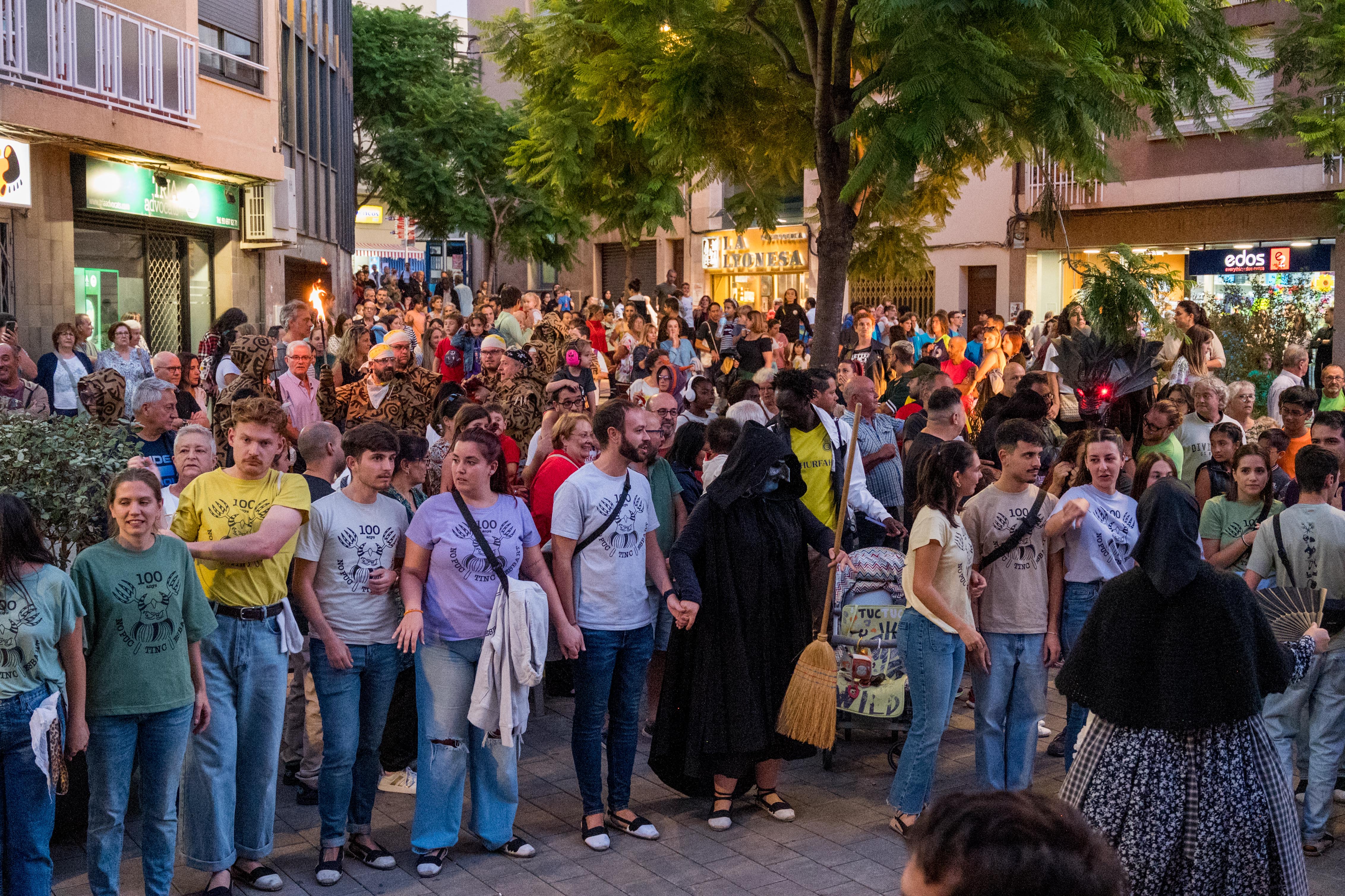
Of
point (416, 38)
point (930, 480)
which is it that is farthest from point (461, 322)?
point (416, 38)

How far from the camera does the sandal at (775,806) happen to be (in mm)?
6277

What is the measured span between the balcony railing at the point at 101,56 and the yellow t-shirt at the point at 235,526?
9.53 meters

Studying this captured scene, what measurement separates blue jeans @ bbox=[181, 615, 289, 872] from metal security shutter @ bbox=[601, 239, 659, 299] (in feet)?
114

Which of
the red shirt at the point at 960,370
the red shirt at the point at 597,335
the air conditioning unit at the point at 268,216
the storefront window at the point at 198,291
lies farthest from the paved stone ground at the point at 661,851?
the air conditioning unit at the point at 268,216

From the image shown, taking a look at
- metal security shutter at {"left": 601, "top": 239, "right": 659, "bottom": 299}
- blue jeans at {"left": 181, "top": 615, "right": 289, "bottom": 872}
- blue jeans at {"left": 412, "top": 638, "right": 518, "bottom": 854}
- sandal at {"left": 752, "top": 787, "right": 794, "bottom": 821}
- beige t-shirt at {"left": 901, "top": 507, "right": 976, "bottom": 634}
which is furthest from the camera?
metal security shutter at {"left": 601, "top": 239, "right": 659, "bottom": 299}

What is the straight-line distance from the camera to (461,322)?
51.7 feet

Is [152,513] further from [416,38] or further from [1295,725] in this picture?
[416,38]

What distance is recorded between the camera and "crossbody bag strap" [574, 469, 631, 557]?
594 centimetres

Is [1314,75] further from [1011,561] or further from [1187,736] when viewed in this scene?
[1187,736]

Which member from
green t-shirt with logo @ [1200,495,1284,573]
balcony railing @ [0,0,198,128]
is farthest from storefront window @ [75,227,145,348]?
green t-shirt with logo @ [1200,495,1284,573]

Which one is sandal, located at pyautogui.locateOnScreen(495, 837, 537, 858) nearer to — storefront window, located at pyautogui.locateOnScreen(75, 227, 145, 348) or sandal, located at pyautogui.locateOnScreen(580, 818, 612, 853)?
sandal, located at pyautogui.locateOnScreen(580, 818, 612, 853)

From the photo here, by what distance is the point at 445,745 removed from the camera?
565cm

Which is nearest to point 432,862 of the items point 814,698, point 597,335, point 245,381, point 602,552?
point 602,552

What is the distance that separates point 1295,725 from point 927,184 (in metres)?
6.92
